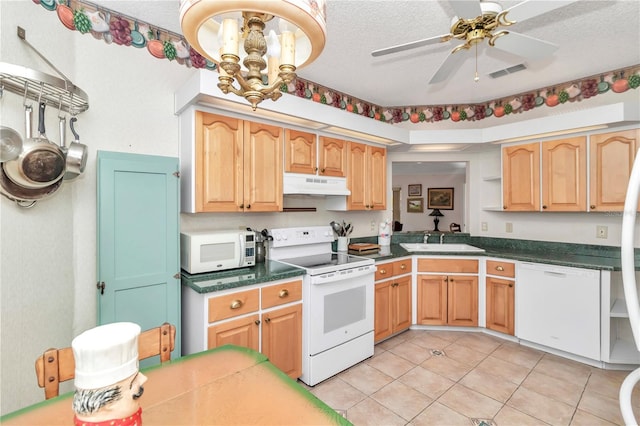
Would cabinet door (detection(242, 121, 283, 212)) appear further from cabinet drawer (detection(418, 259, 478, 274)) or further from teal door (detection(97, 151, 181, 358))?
cabinet drawer (detection(418, 259, 478, 274))

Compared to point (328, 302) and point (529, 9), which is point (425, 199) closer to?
point (328, 302)

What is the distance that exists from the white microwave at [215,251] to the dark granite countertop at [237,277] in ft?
0.14

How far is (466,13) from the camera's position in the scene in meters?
1.54

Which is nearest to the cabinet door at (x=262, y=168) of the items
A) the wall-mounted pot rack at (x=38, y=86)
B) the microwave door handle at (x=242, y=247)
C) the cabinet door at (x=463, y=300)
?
the microwave door handle at (x=242, y=247)

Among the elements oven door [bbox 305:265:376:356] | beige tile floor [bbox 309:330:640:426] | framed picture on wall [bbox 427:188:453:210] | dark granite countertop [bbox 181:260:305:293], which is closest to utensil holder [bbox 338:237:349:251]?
oven door [bbox 305:265:376:356]

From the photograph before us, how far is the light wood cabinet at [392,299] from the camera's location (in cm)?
287

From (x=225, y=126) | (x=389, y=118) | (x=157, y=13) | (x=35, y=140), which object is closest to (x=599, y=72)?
(x=389, y=118)

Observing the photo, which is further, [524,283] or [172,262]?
[524,283]

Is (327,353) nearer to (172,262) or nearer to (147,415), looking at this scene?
(172,262)

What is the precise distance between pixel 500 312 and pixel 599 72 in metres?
2.46

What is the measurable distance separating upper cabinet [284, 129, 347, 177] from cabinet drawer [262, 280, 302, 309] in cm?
97

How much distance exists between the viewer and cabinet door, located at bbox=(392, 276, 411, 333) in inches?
120

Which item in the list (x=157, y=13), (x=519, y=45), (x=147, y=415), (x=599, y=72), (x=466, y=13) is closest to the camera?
(x=147, y=415)

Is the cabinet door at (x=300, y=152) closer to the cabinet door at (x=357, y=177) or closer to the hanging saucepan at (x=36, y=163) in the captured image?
the cabinet door at (x=357, y=177)
